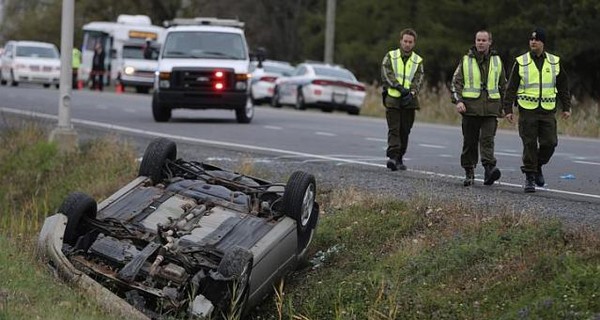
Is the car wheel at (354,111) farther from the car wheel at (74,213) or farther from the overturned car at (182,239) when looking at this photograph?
the car wheel at (74,213)

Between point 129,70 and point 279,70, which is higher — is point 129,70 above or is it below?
below

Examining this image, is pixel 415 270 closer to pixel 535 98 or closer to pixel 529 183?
pixel 529 183

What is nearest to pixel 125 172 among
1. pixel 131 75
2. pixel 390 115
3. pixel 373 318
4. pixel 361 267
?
pixel 390 115

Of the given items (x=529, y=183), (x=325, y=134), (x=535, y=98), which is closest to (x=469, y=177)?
(x=529, y=183)

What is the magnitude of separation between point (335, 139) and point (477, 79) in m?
8.54

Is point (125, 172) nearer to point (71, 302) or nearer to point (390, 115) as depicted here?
point (390, 115)

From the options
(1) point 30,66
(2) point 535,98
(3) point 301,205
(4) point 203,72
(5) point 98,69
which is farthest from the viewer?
(5) point 98,69

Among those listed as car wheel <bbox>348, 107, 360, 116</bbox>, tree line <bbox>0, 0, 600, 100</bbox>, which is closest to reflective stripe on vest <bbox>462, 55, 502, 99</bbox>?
car wheel <bbox>348, 107, 360, 116</bbox>

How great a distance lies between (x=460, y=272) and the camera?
9.23 meters

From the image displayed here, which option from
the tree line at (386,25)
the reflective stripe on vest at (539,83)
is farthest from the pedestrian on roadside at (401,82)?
the tree line at (386,25)

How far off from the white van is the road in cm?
46

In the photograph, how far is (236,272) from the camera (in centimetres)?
870

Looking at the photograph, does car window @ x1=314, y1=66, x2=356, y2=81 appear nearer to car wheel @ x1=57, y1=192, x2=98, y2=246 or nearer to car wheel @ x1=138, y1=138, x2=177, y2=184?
car wheel @ x1=138, y1=138, x2=177, y2=184

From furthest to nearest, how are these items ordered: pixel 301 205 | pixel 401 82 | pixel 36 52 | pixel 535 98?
pixel 36 52 < pixel 401 82 < pixel 535 98 < pixel 301 205
